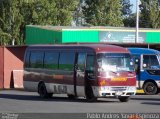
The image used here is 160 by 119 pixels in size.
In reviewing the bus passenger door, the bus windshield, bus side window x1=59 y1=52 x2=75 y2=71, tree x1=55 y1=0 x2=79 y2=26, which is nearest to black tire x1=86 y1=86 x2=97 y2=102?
the bus passenger door

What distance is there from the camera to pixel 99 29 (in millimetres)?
56438

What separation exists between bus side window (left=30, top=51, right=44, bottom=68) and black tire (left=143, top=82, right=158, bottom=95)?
633 cm

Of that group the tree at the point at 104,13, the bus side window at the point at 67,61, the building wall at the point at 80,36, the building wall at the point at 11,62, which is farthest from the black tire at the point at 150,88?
the tree at the point at 104,13

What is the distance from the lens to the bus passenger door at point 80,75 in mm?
26192

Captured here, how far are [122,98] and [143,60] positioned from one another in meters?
6.69

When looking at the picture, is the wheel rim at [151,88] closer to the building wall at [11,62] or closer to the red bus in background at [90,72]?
the red bus in background at [90,72]

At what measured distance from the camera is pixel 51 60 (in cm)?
2880

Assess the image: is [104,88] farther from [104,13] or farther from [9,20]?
[104,13]

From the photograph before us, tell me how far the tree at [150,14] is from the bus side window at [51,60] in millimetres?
59316

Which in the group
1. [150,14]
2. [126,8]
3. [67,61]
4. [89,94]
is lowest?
[89,94]

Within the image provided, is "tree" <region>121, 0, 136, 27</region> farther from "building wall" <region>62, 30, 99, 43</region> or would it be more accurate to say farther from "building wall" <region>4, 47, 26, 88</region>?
"building wall" <region>4, 47, 26, 88</region>

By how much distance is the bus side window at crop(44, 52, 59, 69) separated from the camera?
93.3 ft

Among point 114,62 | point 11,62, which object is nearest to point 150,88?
point 114,62

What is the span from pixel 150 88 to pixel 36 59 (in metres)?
6.67
